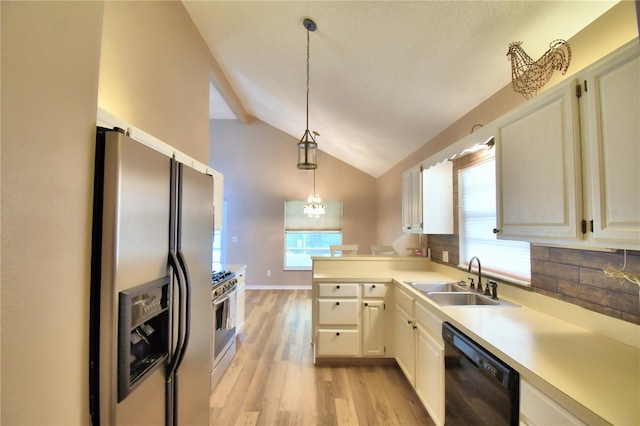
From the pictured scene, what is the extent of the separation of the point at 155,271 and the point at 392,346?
2.37 meters

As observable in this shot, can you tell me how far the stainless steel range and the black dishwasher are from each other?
5.98 feet

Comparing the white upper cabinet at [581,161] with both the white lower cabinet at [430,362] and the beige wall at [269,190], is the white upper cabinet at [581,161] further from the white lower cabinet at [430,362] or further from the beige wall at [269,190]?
the beige wall at [269,190]

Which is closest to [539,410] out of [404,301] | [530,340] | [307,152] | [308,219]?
[530,340]

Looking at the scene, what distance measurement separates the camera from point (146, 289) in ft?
3.09

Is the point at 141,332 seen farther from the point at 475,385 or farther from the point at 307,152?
the point at 307,152

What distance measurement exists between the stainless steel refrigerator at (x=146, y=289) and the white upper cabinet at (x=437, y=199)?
2.16 metres

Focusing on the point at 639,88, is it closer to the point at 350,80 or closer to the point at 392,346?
the point at 350,80

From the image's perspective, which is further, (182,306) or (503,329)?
(503,329)

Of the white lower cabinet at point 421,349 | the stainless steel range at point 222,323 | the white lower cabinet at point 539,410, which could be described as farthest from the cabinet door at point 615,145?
the stainless steel range at point 222,323

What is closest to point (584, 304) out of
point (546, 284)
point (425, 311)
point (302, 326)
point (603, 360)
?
point (546, 284)

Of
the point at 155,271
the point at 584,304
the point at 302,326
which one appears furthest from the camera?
the point at 302,326

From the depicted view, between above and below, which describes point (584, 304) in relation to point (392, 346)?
above

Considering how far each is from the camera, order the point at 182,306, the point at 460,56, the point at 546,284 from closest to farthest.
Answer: the point at 182,306
the point at 546,284
the point at 460,56

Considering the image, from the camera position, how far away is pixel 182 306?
1.17 meters
